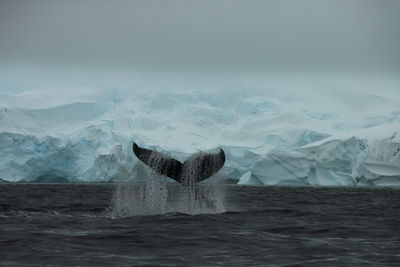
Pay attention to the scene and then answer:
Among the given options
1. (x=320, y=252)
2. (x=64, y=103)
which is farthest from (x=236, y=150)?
(x=320, y=252)

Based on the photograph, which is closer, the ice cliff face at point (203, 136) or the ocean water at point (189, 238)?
the ocean water at point (189, 238)

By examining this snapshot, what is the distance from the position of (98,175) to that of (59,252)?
2101 inches

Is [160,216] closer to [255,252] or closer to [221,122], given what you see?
[255,252]

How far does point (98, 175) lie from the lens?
2430 inches

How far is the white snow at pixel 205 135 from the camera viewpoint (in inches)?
2245

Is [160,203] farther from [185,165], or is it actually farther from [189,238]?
[189,238]

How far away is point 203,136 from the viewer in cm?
8169

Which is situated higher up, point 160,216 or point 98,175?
point 160,216

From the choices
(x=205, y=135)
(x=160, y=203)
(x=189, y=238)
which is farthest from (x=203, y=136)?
(x=189, y=238)

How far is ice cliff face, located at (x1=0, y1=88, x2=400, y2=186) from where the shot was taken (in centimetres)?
5700

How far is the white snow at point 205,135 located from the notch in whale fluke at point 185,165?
41.1 meters

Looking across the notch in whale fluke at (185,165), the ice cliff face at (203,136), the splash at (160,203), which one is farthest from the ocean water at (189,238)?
the ice cliff face at (203,136)

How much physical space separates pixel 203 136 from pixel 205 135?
69 cm

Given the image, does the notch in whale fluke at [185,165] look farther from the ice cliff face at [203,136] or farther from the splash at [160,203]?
the ice cliff face at [203,136]
